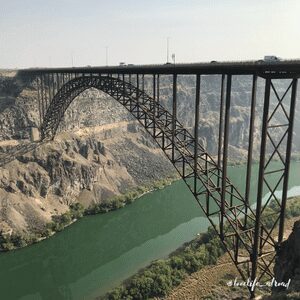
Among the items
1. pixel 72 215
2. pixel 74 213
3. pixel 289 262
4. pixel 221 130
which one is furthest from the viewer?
pixel 74 213

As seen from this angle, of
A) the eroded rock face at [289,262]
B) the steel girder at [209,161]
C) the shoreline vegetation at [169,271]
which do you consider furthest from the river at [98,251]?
the eroded rock face at [289,262]

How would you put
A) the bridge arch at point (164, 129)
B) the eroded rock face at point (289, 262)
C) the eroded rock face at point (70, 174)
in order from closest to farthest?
1. the eroded rock face at point (289, 262)
2. the bridge arch at point (164, 129)
3. the eroded rock face at point (70, 174)

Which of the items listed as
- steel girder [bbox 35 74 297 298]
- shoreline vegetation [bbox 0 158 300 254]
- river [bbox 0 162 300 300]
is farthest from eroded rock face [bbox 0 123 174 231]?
steel girder [bbox 35 74 297 298]

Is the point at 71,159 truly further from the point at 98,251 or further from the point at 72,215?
the point at 98,251

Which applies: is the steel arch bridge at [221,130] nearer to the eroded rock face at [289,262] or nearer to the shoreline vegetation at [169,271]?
the eroded rock face at [289,262]

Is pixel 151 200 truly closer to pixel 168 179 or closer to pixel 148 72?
pixel 168 179

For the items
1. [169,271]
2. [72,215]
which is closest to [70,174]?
[72,215]
